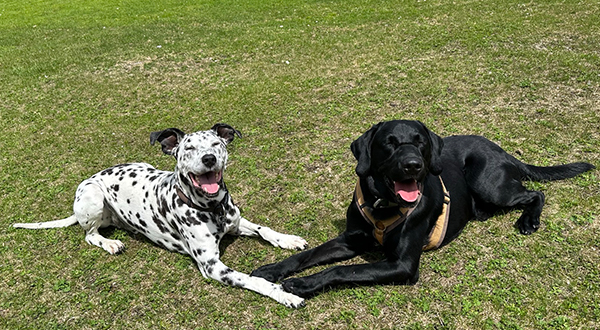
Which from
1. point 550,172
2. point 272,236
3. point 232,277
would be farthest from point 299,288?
point 550,172

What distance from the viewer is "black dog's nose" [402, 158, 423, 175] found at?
365cm

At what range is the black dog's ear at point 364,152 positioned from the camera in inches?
163

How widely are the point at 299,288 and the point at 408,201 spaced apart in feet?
4.28

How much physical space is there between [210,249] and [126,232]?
155 centimetres

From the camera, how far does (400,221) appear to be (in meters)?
4.07

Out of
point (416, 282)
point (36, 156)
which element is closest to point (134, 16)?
point (36, 156)

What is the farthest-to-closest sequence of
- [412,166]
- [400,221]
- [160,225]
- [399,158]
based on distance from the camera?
[160,225] → [400,221] → [399,158] → [412,166]

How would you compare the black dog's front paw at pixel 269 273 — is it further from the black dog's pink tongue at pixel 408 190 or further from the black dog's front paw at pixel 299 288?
the black dog's pink tongue at pixel 408 190

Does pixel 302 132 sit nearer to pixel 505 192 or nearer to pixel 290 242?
pixel 290 242

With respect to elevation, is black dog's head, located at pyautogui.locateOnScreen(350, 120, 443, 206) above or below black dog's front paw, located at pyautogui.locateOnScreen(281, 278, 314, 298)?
above

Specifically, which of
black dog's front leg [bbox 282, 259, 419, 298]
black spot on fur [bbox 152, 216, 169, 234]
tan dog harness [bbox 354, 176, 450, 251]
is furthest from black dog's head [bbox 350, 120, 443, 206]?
black spot on fur [bbox 152, 216, 169, 234]

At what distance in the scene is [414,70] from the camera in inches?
354

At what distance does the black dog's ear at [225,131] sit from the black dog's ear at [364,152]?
133cm

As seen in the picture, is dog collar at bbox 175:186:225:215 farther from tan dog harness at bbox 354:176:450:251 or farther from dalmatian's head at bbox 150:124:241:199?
tan dog harness at bbox 354:176:450:251
